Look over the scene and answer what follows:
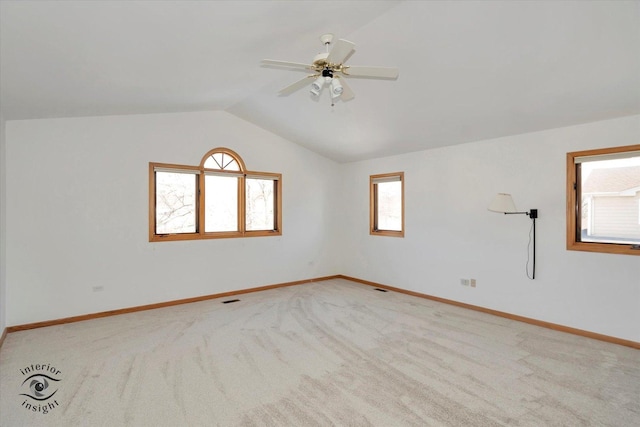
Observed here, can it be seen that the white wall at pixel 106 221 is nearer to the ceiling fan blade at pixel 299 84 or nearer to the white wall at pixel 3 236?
the white wall at pixel 3 236

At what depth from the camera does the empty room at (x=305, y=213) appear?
7.85ft

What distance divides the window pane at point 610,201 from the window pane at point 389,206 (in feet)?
8.67

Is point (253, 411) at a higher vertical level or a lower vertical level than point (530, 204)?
lower

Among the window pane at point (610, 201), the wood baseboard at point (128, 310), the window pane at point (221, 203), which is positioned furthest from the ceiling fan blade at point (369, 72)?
the wood baseboard at point (128, 310)

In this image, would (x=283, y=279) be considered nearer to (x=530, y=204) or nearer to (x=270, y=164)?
(x=270, y=164)

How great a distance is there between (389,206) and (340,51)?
4.11m

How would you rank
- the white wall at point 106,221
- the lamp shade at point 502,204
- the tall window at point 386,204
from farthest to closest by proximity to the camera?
1. the tall window at point 386,204
2. the lamp shade at point 502,204
3. the white wall at point 106,221

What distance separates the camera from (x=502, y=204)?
13.3 ft

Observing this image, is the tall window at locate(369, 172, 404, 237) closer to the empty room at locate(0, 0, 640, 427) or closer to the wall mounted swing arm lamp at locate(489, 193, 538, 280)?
the empty room at locate(0, 0, 640, 427)

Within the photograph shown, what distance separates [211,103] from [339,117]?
1.86 metres

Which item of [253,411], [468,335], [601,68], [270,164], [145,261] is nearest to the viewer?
[253,411]

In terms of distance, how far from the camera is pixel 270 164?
5945 mm

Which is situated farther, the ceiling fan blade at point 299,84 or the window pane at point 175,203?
the window pane at point 175,203

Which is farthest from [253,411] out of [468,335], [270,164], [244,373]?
[270,164]
